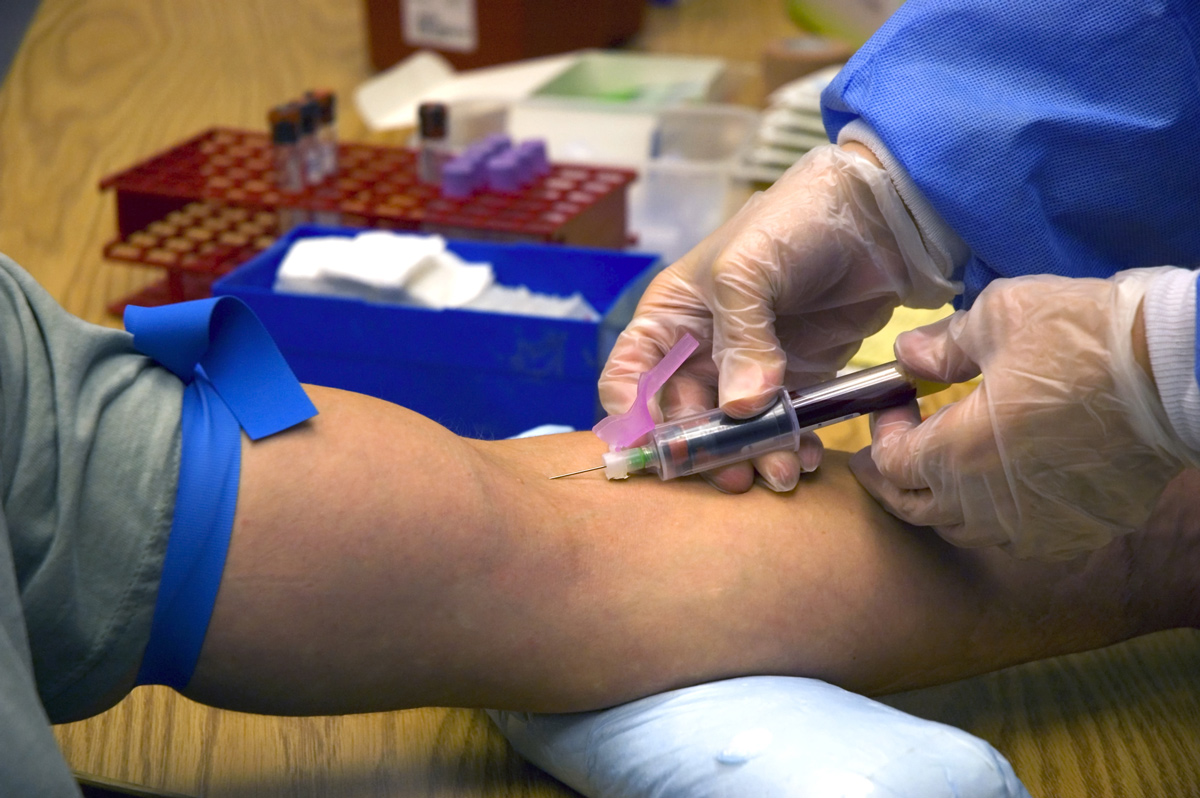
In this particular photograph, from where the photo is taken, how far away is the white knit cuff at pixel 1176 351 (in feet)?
2.42

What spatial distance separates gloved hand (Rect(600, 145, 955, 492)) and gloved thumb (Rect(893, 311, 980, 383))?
11 centimetres

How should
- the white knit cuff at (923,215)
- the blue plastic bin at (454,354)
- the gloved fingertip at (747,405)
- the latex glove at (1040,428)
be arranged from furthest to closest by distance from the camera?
the blue plastic bin at (454,354) < the white knit cuff at (923,215) < the gloved fingertip at (747,405) < the latex glove at (1040,428)

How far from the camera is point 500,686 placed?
823 millimetres

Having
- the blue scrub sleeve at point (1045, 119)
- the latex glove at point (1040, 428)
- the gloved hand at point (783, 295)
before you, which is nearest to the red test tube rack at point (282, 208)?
the gloved hand at point (783, 295)

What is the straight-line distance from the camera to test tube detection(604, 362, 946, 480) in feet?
2.96

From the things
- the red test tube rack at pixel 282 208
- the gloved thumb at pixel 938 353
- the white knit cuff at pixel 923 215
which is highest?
the white knit cuff at pixel 923 215

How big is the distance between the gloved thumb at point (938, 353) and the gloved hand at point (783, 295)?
106mm

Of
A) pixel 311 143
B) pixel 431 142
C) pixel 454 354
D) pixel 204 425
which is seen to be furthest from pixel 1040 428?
pixel 311 143

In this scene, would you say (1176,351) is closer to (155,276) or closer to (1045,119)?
(1045,119)

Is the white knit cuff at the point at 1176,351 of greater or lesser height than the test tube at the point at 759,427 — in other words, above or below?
above

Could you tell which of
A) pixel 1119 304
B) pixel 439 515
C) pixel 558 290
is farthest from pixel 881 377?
pixel 558 290

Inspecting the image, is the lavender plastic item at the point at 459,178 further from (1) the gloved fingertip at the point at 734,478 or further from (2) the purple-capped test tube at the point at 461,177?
(1) the gloved fingertip at the point at 734,478

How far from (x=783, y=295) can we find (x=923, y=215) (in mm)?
157

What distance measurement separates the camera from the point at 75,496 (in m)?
0.67
